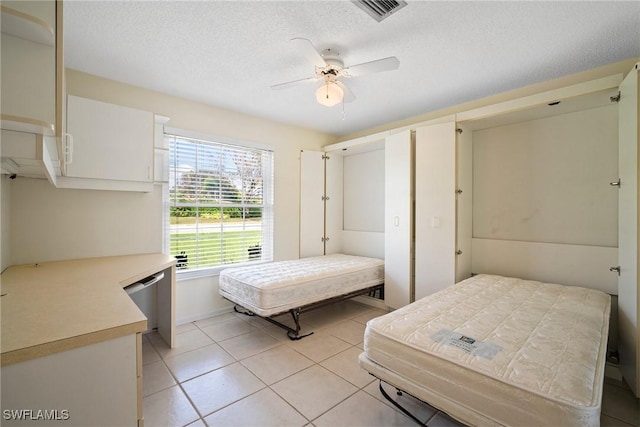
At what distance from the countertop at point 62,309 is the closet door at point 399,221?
8.73ft

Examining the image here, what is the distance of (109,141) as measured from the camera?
247 cm

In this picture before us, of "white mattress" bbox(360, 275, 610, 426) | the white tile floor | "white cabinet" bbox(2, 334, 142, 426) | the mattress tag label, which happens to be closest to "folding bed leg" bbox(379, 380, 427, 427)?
the white tile floor

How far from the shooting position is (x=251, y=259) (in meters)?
3.82

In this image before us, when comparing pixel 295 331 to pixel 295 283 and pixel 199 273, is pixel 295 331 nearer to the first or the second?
pixel 295 283

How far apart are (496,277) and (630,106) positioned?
5.69 feet

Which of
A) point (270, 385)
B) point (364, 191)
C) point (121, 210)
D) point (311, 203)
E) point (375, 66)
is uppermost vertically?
point (375, 66)

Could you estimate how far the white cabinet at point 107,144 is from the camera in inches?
91.4

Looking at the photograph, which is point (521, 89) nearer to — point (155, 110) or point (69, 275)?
point (155, 110)

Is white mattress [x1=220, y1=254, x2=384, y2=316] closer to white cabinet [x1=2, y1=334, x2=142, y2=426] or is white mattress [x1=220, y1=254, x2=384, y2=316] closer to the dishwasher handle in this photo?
the dishwasher handle

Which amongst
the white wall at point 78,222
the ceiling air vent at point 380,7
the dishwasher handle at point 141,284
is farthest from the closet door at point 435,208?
the white wall at point 78,222

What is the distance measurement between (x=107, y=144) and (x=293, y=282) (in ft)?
7.04

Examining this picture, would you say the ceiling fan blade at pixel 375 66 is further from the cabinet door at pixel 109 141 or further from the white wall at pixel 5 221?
the white wall at pixel 5 221

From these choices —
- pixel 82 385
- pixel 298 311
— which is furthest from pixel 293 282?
pixel 82 385

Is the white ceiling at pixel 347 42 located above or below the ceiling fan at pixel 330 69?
above
